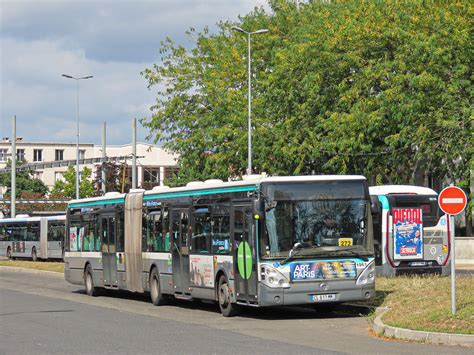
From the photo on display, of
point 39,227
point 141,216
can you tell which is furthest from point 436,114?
point 39,227

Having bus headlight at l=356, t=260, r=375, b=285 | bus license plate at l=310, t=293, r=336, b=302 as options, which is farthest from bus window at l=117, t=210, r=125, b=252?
bus headlight at l=356, t=260, r=375, b=285

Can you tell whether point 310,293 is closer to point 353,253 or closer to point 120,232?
point 353,253

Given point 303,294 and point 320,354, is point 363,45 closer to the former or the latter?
point 303,294

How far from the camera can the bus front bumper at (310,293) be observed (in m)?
19.1

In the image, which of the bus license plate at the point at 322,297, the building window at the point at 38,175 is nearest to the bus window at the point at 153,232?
the bus license plate at the point at 322,297

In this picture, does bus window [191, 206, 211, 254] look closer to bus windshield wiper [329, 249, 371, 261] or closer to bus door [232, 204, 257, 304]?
bus door [232, 204, 257, 304]

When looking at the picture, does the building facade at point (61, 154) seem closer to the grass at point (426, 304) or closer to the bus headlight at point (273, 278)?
the grass at point (426, 304)

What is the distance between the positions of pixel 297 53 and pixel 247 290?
1080 inches

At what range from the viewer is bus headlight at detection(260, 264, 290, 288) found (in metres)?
19.0

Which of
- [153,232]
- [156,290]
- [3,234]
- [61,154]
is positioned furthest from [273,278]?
[61,154]

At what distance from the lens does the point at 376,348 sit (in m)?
14.2

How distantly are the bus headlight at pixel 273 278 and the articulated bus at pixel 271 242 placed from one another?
0.06 feet

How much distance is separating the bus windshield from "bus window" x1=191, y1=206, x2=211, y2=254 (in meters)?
2.94

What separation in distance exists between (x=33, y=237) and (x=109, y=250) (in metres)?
37.4
